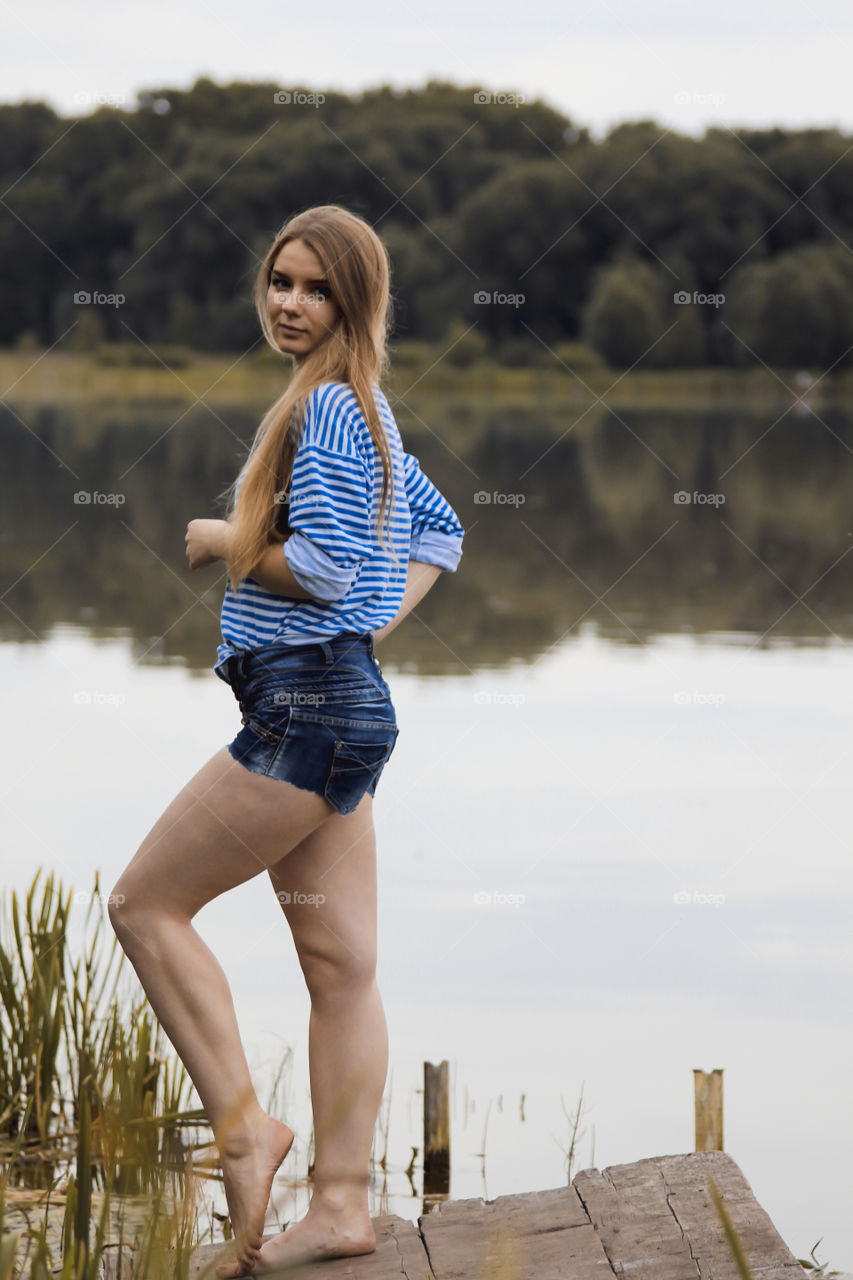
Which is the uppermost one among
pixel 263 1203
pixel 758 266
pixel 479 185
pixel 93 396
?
pixel 479 185

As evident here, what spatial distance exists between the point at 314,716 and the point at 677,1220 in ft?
3.47

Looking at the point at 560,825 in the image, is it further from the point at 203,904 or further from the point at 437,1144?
the point at 203,904

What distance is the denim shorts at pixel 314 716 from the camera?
263 cm

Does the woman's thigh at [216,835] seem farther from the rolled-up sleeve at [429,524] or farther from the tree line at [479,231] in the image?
the tree line at [479,231]

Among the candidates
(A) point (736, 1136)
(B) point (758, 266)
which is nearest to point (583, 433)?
(B) point (758, 266)

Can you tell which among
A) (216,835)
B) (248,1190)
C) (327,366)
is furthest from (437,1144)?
(327,366)

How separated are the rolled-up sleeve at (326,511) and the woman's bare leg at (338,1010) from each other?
1.23 feet

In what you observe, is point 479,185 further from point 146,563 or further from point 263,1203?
point 263,1203

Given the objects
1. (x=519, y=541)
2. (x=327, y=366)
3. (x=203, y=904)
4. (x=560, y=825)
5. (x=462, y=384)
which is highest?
(x=462, y=384)

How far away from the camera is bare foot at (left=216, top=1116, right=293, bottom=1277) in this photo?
2.72 m

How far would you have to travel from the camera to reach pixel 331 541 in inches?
102

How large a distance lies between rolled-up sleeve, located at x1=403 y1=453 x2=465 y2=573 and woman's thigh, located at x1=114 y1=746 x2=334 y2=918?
50 cm

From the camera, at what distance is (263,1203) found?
2.76 m

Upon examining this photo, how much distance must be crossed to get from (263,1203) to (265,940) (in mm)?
2753
